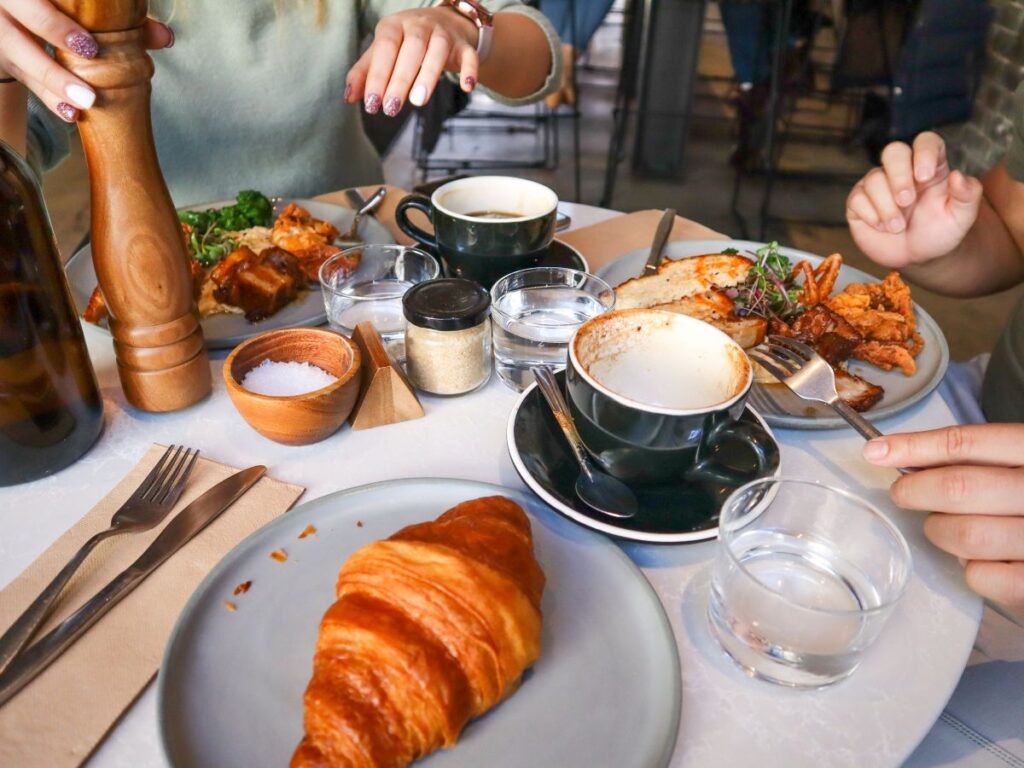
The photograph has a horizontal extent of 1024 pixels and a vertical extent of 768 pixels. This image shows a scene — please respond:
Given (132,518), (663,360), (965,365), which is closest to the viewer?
(132,518)

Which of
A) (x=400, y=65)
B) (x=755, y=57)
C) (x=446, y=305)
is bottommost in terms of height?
(x=755, y=57)

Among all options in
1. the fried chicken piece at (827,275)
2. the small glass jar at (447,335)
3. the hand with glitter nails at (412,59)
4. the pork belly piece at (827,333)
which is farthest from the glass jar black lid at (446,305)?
the fried chicken piece at (827,275)

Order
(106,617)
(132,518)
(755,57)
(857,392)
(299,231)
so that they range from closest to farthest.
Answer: (106,617)
(132,518)
(857,392)
(299,231)
(755,57)

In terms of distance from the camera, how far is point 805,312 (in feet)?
4.24

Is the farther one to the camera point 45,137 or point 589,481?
point 45,137

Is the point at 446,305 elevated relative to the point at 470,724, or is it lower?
elevated

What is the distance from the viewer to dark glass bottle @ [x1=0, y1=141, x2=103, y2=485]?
82cm

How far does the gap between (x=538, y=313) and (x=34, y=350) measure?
706 mm

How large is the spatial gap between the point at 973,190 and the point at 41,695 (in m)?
1.47

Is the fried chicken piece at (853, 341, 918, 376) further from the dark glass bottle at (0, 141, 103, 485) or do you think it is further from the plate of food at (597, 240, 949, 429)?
the dark glass bottle at (0, 141, 103, 485)

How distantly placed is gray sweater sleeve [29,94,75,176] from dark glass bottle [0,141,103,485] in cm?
73

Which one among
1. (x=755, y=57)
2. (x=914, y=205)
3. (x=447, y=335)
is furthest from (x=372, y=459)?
(x=755, y=57)

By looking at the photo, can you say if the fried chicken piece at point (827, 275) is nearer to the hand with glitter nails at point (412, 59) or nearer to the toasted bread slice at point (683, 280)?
the toasted bread slice at point (683, 280)

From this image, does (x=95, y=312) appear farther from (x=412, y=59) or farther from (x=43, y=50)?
(x=412, y=59)
